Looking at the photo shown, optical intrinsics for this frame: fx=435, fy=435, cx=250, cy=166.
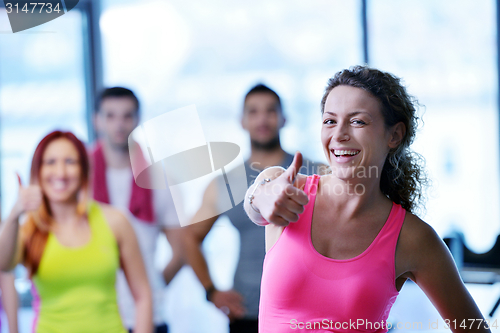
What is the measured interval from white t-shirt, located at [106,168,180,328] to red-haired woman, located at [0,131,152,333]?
2.4 inches

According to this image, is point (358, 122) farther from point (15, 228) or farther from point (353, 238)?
point (15, 228)

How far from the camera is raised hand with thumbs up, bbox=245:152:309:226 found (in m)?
0.83

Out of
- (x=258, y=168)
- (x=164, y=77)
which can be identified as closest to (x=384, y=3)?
(x=164, y=77)

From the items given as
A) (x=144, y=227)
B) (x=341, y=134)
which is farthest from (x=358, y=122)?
(x=144, y=227)

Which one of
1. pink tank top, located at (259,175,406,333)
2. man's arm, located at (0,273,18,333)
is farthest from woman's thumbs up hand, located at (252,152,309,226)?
man's arm, located at (0,273,18,333)

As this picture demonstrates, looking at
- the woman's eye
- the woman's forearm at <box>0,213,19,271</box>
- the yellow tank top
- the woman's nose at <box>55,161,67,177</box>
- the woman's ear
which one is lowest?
the yellow tank top

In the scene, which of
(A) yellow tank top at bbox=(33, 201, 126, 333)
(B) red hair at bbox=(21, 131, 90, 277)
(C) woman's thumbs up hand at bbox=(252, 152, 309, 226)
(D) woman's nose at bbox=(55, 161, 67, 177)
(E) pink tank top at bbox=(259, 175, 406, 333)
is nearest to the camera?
(C) woman's thumbs up hand at bbox=(252, 152, 309, 226)

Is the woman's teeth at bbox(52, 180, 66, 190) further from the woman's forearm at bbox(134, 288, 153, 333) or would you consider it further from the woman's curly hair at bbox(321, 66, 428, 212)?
the woman's curly hair at bbox(321, 66, 428, 212)

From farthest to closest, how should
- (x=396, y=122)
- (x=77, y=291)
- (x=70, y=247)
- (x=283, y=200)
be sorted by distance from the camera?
(x=70, y=247) → (x=77, y=291) → (x=396, y=122) → (x=283, y=200)

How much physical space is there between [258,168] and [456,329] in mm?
1003

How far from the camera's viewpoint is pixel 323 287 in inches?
37.2

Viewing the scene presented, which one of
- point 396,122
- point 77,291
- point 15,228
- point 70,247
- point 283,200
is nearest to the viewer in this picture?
point 283,200

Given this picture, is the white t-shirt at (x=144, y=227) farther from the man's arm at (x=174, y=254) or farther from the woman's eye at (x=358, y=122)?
the woman's eye at (x=358, y=122)

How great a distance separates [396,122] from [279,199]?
1.37 feet
